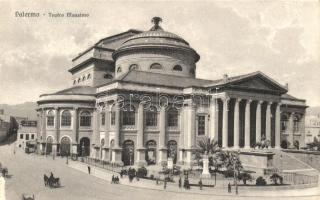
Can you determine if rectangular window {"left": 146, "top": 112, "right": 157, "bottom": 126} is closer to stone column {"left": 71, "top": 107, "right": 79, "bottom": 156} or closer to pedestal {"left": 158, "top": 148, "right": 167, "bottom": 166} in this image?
pedestal {"left": 158, "top": 148, "right": 167, "bottom": 166}

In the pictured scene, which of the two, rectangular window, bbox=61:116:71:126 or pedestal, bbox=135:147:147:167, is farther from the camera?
rectangular window, bbox=61:116:71:126

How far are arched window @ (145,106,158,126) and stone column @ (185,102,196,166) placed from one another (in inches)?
161

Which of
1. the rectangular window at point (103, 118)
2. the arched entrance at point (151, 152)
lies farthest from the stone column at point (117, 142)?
the rectangular window at point (103, 118)

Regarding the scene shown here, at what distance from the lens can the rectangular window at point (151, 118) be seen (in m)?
42.2

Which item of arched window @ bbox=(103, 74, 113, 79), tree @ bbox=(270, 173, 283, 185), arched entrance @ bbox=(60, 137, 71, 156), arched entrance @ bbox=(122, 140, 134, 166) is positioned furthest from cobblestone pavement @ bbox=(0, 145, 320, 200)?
arched window @ bbox=(103, 74, 113, 79)

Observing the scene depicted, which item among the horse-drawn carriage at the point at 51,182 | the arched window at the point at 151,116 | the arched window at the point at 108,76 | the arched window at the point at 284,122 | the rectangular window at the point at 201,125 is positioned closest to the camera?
the horse-drawn carriage at the point at 51,182

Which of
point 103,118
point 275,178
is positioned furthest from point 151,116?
point 275,178

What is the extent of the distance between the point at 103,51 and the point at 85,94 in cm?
1083

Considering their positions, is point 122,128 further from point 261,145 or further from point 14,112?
point 14,112

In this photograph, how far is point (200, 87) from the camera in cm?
4400

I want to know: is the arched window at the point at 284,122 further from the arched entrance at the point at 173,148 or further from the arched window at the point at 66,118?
the arched window at the point at 66,118

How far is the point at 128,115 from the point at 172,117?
240 inches

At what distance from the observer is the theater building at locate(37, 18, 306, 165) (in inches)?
1615

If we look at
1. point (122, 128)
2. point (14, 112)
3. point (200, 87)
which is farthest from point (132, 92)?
point (14, 112)
